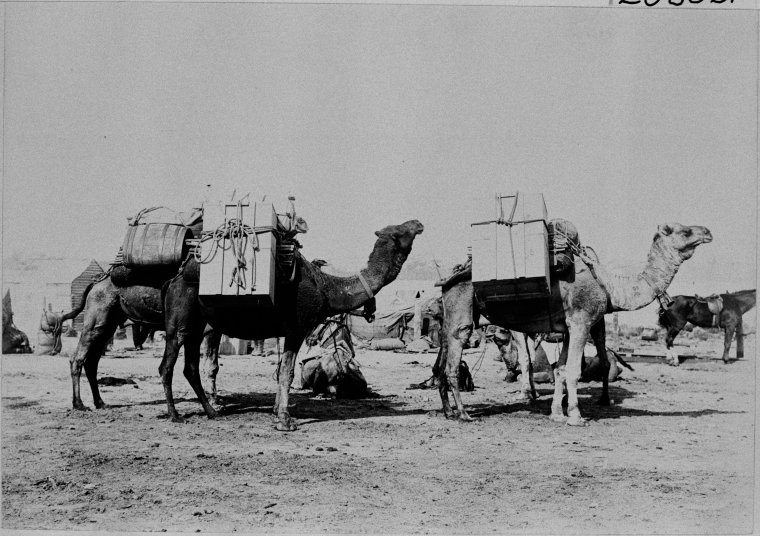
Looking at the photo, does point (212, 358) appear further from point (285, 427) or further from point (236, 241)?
point (236, 241)

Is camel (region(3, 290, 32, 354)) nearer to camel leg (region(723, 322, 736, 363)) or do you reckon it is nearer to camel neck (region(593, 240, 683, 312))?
camel neck (region(593, 240, 683, 312))

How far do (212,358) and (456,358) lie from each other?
501 cm

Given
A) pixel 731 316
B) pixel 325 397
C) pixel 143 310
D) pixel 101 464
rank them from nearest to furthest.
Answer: pixel 101 464 < pixel 143 310 < pixel 325 397 < pixel 731 316

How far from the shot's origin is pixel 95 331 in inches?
507

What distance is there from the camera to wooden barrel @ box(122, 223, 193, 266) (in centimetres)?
1166

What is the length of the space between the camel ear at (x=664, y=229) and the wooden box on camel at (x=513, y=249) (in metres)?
2.38

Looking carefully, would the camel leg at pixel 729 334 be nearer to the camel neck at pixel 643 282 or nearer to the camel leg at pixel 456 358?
the camel neck at pixel 643 282

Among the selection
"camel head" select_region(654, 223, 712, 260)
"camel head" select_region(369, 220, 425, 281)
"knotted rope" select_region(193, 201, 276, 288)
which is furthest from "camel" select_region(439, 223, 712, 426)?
"knotted rope" select_region(193, 201, 276, 288)

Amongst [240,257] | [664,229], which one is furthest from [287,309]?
[664,229]

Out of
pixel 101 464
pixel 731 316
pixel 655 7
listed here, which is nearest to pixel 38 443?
pixel 101 464

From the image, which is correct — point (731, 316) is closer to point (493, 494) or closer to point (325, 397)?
point (325, 397)

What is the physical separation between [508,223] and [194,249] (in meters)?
4.96

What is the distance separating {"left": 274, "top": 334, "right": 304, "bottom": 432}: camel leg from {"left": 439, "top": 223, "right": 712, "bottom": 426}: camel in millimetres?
2620

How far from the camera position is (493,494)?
788 cm
